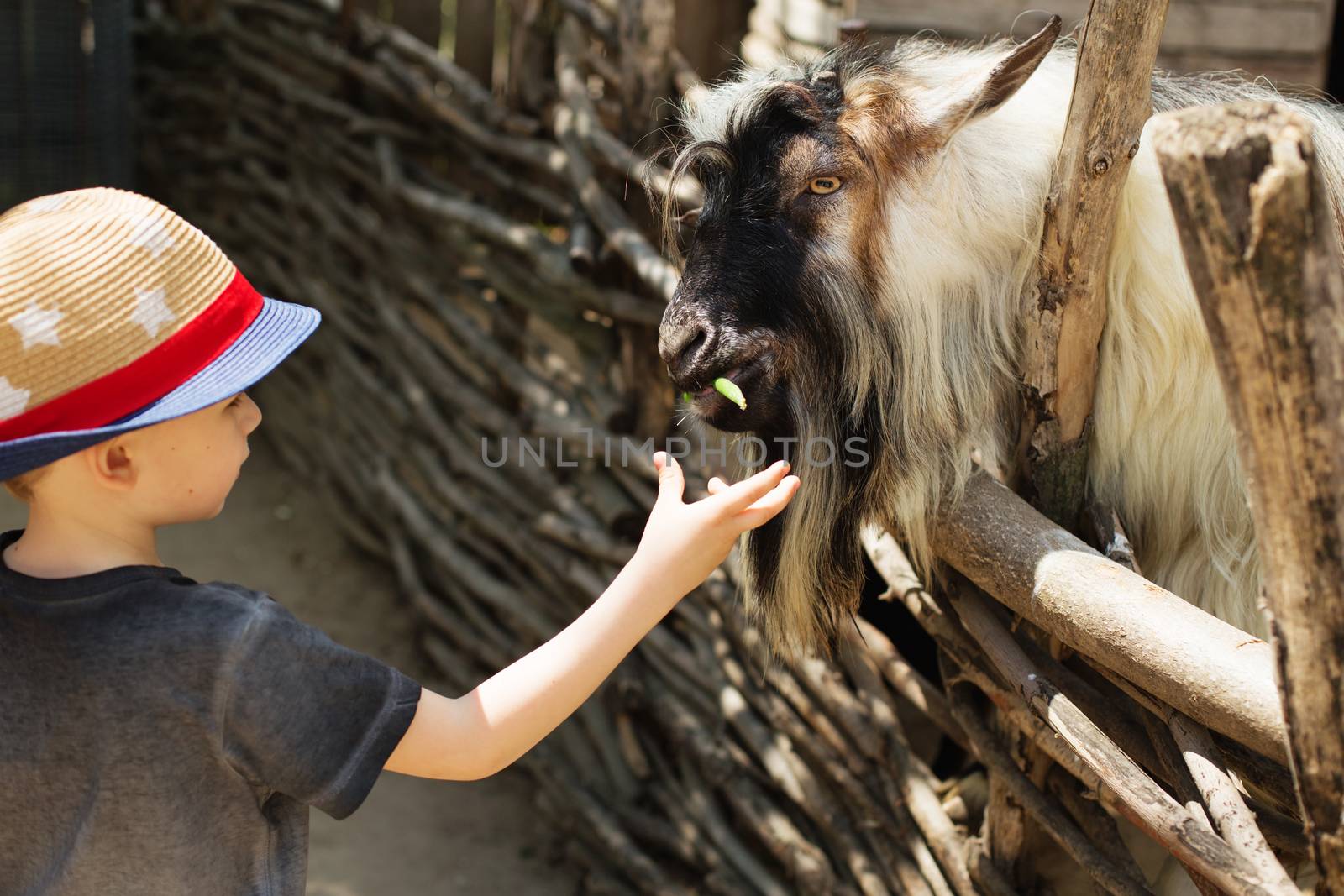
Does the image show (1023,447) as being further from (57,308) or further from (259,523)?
(259,523)

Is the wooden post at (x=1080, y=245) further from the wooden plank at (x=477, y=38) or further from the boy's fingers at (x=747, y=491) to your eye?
the wooden plank at (x=477, y=38)

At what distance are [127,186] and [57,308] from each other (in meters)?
A: 5.40

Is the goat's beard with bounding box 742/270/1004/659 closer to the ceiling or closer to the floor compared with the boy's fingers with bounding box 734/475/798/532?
closer to the floor

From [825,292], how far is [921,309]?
16cm

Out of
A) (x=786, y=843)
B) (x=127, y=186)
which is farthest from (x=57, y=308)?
(x=127, y=186)

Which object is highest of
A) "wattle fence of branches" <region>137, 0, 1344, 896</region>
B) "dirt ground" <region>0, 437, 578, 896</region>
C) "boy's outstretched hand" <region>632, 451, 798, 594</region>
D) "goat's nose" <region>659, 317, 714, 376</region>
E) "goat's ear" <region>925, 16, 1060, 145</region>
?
"goat's ear" <region>925, 16, 1060, 145</region>

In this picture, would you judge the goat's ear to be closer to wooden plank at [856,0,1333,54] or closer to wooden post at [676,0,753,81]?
wooden plank at [856,0,1333,54]

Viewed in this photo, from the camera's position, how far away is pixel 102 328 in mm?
1142

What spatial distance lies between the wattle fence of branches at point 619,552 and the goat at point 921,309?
0.39 feet

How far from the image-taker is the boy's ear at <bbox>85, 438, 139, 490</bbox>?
3.90ft

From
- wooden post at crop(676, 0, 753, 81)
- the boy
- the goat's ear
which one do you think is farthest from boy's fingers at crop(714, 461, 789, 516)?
wooden post at crop(676, 0, 753, 81)

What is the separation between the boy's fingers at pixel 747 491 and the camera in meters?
1.30

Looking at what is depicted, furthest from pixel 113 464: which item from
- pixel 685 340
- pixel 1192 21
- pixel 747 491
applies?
pixel 1192 21

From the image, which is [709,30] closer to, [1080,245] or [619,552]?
[619,552]
